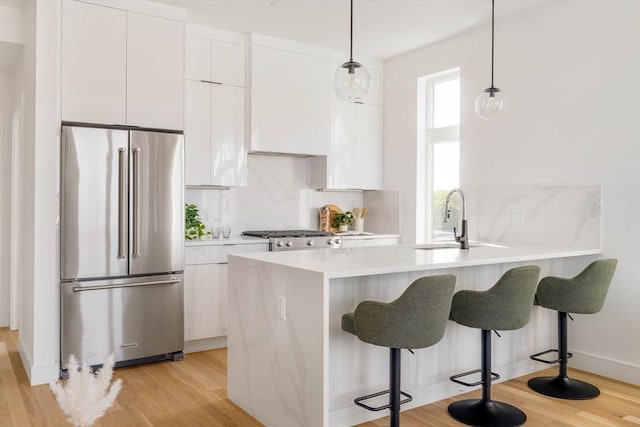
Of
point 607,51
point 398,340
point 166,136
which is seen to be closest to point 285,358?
point 398,340

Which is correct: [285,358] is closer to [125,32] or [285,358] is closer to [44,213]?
[44,213]

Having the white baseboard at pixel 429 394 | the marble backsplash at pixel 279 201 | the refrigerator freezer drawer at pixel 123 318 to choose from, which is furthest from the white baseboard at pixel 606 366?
the refrigerator freezer drawer at pixel 123 318

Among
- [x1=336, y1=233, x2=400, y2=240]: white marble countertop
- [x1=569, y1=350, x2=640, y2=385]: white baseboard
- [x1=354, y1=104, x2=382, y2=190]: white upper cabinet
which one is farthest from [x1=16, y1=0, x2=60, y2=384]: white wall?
[x1=569, y1=350, x2=640, y2=385]: white baseboard

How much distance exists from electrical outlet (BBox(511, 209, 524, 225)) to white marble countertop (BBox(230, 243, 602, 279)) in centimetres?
51

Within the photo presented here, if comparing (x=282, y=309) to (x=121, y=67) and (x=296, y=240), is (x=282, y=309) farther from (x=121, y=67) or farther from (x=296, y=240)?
(x=121, y=67)

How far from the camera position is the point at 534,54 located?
4.24 m

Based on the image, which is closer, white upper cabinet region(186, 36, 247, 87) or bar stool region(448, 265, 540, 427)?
bar stool region(448, 265, 540, 427)

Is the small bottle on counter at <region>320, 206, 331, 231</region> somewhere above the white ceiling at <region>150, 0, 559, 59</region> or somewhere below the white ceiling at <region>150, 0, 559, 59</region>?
below

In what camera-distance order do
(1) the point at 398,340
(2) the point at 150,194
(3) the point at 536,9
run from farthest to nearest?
1. (3) the point at 536,9
2. (2) the point at 150,194
3. (1) the point at 398,340

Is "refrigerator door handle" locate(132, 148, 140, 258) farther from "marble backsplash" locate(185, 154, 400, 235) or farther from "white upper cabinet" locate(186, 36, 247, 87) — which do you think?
"white upper cabinet" locate(186, 36, 247, 87)

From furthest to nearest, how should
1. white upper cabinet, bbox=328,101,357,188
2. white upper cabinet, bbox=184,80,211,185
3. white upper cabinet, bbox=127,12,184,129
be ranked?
white upper cabinet, bbox=328,101,357,188 < white upper cabinet, bbox=184,80,211,185 < white upper cabinet, bbox=127,12,184,129

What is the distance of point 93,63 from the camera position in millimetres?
3824

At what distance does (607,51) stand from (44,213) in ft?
13.6

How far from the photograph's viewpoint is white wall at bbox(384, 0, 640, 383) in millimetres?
3654
